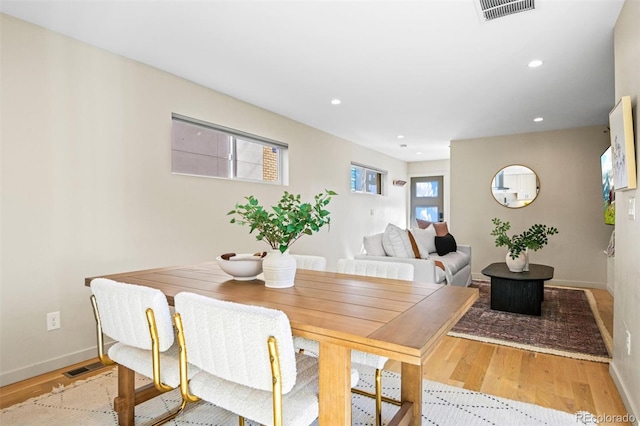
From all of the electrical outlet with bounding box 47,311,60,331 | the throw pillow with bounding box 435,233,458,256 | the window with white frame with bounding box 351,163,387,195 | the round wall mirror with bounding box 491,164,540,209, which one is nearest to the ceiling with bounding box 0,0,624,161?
the round wall mirror with bounding box 491,164,540,209

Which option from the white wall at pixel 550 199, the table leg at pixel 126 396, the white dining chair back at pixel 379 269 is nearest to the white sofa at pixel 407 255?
the white dining chair back at pixel 379 269

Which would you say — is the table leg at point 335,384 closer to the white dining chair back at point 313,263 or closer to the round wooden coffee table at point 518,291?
the white dining chair back at point 313,263

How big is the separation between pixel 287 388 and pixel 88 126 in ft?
8.35

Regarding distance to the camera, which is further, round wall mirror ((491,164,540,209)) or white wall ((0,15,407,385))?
round wall mirror ((491,164,540,209))

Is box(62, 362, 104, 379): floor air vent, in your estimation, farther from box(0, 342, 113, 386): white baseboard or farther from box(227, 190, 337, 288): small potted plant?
box(227, 190, 337, 288): small potted plant

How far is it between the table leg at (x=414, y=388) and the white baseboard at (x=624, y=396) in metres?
1.12

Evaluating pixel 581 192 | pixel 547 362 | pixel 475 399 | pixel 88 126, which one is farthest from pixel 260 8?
pixel 581 192

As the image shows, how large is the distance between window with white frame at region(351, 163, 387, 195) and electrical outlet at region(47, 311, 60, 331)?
4.71 meters

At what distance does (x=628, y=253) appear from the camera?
1996 mm

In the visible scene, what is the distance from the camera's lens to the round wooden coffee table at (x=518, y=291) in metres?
3.69

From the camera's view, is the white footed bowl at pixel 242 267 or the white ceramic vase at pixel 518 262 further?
the white ceramic vase at pixel 518 262

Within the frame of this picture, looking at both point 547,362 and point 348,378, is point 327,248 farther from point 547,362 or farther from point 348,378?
point 348,378

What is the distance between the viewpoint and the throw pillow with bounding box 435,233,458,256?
5.14m

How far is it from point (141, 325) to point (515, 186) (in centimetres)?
595
